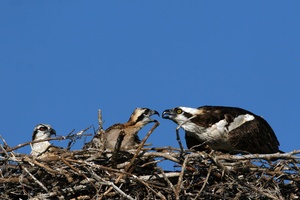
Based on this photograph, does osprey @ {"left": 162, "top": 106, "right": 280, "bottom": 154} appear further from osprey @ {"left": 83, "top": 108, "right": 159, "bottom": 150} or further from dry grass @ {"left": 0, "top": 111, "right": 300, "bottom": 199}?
dry grass @ {"left": 0, "top": 111, "right": 300, "bottom": 199}

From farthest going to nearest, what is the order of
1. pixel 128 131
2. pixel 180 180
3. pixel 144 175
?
pixel 128 131
pixel 144 175
pixel 180 180

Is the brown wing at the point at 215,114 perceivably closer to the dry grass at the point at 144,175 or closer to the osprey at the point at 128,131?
the osprey at the point at 128,131

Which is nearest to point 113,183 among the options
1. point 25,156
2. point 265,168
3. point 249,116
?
point 25,156

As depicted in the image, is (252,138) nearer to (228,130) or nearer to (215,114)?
(228,130)

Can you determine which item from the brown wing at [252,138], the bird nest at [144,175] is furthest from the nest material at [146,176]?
the brown wing at [252,138]

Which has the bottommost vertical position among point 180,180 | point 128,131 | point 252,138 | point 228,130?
point 180,180

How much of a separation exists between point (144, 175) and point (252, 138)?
6.51 ft

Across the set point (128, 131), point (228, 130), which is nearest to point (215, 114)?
point (228, 130)

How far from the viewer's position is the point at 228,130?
11.0 metres

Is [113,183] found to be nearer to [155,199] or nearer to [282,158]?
[155,199]

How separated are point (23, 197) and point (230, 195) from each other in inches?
93.0

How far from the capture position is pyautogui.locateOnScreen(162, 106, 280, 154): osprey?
11.0m

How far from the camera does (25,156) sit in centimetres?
959

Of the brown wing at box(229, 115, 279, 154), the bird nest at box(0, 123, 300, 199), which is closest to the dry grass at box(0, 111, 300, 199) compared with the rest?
the bird nest at box(0, 123, 300, 199)
